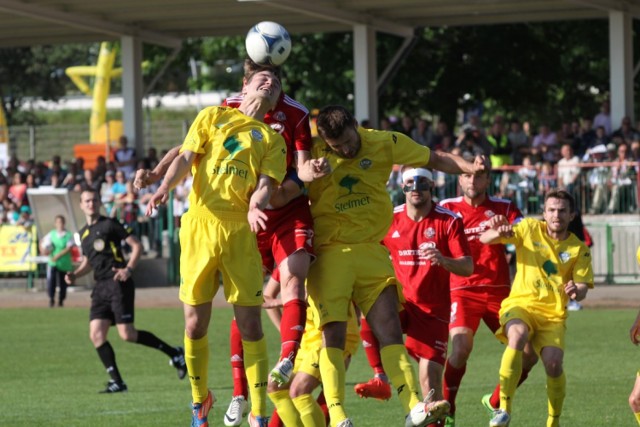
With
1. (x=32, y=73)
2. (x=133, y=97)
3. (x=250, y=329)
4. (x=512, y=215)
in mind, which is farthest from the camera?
(x=32, y=73)

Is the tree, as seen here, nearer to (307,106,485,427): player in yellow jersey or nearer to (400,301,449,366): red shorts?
(400,301,449,366): red shorts

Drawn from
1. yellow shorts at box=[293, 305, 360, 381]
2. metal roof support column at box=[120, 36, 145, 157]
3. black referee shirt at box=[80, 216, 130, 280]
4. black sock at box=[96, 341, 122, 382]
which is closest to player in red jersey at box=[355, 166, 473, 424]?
yellow shorts at box=[293, 305, 360, 381]

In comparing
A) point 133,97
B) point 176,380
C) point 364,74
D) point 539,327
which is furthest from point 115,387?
point 133,97

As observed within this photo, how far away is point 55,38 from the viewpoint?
3562 cm

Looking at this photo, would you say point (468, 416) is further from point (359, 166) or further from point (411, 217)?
point (359, 166)

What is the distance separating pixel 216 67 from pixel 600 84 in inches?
538

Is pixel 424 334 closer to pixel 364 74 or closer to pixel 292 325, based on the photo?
pixel 292 325

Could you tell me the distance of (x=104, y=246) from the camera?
14.8 m

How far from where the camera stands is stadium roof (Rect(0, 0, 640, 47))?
30.5m

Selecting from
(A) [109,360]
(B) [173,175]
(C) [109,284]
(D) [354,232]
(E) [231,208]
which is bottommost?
(A) [109,360]

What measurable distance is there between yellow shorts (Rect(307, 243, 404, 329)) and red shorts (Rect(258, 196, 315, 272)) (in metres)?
0.19

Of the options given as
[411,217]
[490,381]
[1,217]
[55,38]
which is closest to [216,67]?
[55,38]

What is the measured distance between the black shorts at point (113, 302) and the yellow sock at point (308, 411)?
18.8 feet

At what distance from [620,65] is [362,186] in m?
22.6
